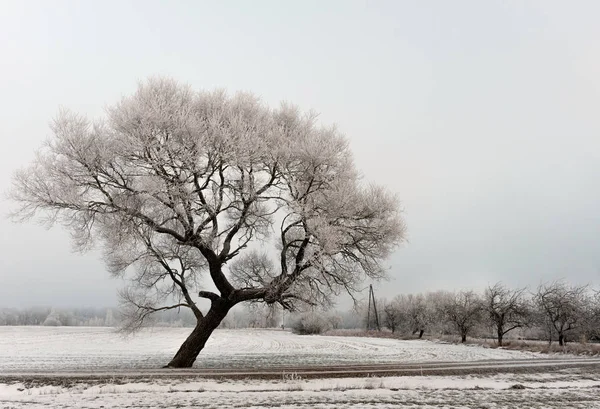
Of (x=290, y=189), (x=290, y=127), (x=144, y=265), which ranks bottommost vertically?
(x=144, y=265)

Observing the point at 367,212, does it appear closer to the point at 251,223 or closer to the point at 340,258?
the point at 340,258

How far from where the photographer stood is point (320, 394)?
11688 millimetres

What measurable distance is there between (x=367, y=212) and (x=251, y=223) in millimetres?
5867

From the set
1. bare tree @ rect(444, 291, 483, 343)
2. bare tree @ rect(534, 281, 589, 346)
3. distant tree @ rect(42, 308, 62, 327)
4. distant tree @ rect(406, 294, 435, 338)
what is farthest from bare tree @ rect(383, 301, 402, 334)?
distant tree @ rect(42, 308, 62, 327)

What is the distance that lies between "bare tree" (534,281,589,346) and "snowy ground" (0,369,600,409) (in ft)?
117

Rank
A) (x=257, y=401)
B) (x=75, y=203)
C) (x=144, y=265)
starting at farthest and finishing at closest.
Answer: (x=144, y=265), (x=75, y=203), (x=257, y=401)

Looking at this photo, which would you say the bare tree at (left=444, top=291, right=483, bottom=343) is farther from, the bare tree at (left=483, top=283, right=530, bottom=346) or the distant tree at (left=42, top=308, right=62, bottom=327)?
the distant tree at (left=42, top=308, right=62, bottom=327)

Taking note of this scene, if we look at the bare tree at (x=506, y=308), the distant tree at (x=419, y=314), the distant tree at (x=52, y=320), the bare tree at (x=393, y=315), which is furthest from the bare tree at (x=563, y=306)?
the distant tree at (x=52, y=320)

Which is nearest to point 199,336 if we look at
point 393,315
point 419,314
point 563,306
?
point 563,306

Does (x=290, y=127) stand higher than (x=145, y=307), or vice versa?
(x=290, y=127)

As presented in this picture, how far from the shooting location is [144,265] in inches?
850

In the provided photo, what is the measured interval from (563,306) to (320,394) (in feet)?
144

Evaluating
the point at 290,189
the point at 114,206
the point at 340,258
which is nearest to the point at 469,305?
the point at 340,258

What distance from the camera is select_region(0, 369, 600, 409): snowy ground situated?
10.4 m
